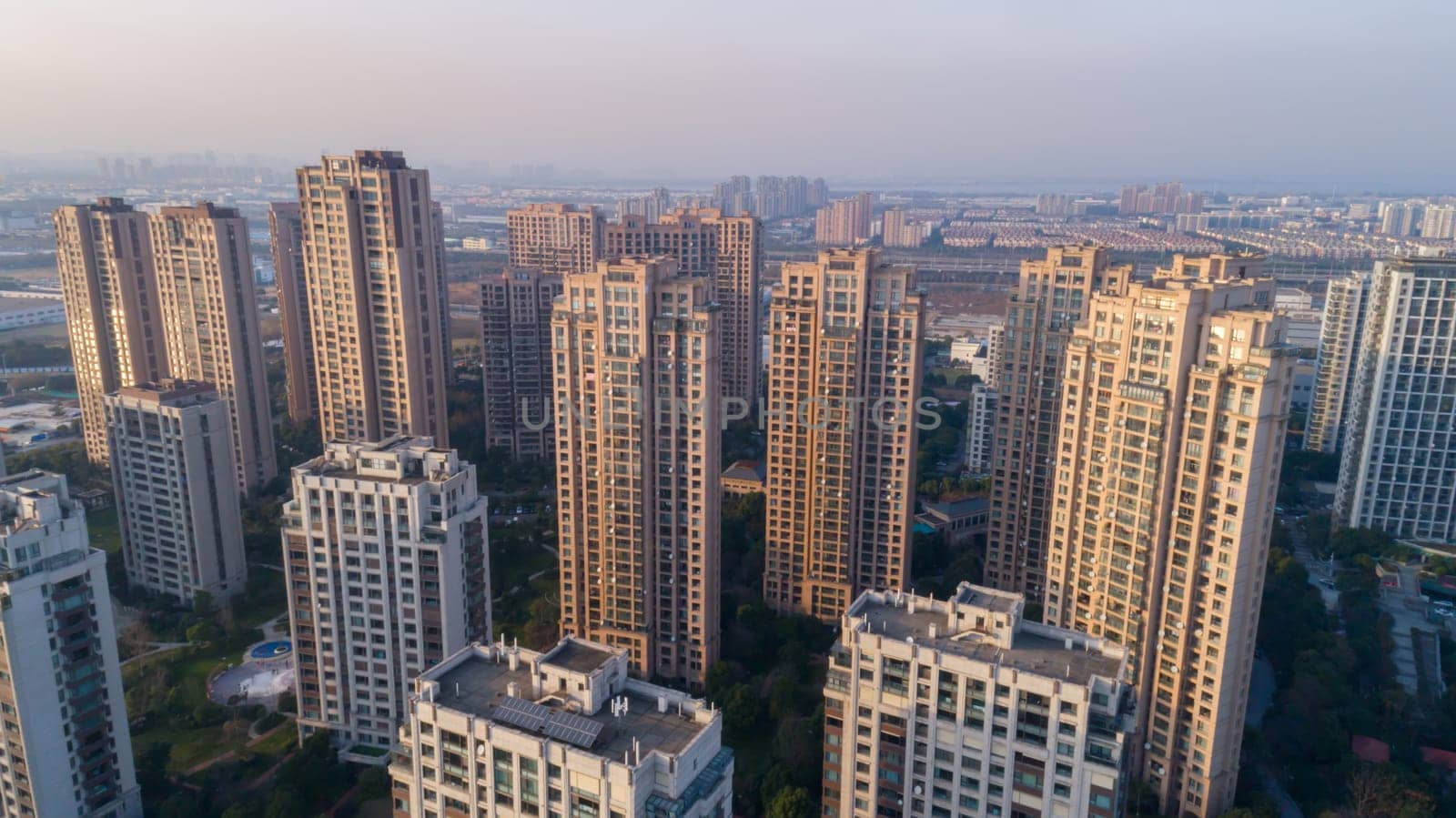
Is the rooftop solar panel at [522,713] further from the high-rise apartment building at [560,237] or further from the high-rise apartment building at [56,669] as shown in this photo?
the high-rise apartment building at [560,237]

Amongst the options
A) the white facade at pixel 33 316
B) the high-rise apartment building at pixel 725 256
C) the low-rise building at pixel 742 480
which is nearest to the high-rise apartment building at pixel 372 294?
the low-rise building at pixel 742 480

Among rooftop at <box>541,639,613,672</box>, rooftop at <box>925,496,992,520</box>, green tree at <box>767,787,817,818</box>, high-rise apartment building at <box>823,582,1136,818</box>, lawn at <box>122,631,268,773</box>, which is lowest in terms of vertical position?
lawn at <box>122,631,268,773</box>

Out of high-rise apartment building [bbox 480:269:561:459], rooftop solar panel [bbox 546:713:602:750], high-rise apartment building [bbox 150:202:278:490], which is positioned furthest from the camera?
high-rise apartment building [bbox 480:269:561:459]

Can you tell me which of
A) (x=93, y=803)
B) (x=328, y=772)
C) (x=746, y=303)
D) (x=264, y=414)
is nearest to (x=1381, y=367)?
(x=746, y=303)

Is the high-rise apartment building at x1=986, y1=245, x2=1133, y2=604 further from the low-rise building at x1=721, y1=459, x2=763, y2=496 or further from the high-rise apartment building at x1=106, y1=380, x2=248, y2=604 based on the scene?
the high-rise apartment building at x1=106, y1=380, x2=248, y2=604

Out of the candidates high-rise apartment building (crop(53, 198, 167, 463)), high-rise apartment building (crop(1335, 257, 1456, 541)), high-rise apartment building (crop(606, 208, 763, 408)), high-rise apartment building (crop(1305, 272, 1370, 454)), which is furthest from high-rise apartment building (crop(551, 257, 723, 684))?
high-rise apartment building (crop(1305, 272, 1370, 454))
